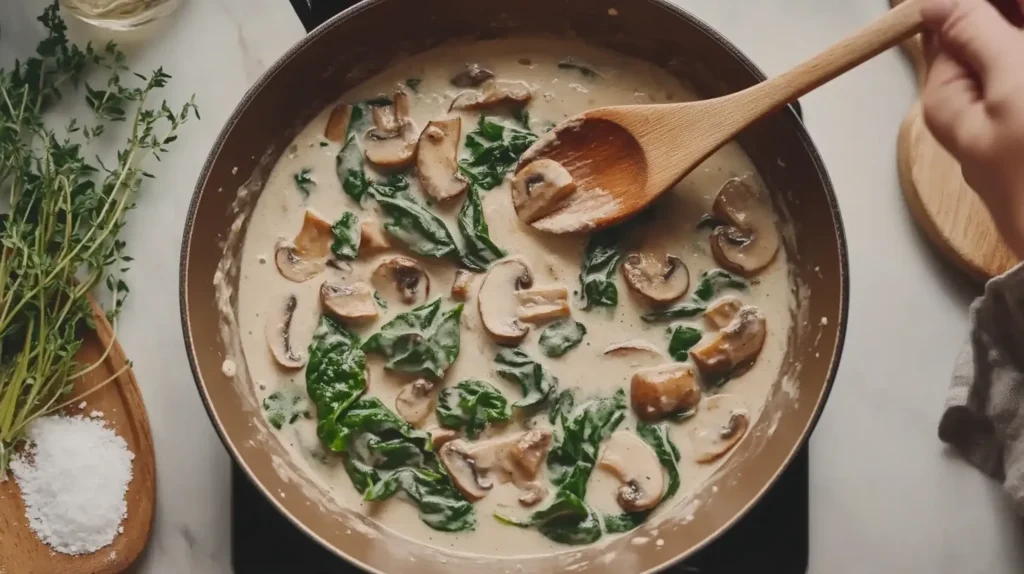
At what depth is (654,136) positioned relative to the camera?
1.86 metres

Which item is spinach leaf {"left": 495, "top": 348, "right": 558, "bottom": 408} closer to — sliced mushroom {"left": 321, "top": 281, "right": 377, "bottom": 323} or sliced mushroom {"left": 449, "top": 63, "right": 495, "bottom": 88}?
sliced mushroom {"left": 321, "top": 281, "right": 377, "bottom": 323}

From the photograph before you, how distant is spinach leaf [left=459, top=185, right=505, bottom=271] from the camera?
1.99 metres

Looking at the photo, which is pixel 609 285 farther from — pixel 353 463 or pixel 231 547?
pixel 231 547

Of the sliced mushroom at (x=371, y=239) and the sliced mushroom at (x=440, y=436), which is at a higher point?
the sliced mushroom at (x=371, y=239)

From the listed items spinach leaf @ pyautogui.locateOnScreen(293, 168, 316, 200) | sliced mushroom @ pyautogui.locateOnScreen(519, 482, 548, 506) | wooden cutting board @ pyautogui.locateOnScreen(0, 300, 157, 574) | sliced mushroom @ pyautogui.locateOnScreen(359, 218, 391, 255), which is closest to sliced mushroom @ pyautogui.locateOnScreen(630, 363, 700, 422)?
sliced mushroom @ pyautogui.locateOnScreen(519, 482, 548, 506)

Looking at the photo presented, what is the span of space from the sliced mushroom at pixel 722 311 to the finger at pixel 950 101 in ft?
1.89

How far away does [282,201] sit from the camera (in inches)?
81.0

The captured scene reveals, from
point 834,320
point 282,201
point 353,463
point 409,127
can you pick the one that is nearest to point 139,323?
point 282,201

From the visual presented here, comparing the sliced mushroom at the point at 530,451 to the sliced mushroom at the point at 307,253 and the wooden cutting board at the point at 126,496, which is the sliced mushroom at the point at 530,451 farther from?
the wooden cutting board at the point at 126,496

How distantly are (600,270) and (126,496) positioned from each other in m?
1.07

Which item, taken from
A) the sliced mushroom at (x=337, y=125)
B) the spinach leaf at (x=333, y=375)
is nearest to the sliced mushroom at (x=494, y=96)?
the sliced mushroom at (x=337, y=125)

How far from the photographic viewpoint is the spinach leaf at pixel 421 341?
6.30 ft

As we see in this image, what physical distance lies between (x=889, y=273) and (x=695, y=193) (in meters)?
0.46

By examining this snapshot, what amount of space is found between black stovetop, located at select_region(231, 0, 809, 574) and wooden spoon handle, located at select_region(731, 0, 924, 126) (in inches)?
28.5
